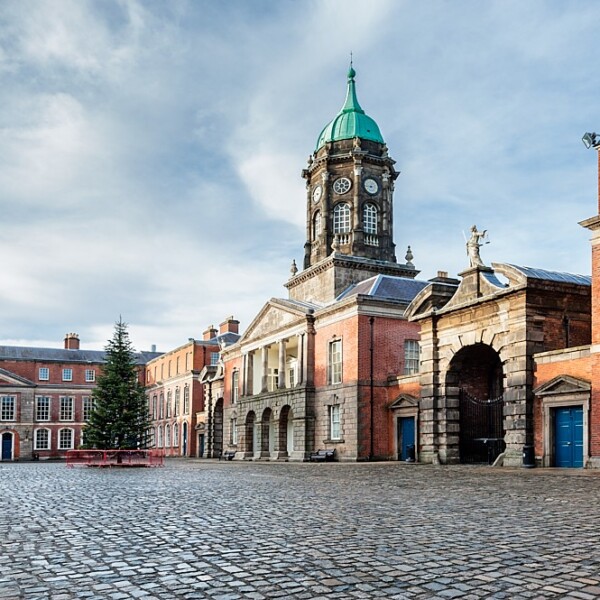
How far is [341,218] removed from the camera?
4675 centimetres

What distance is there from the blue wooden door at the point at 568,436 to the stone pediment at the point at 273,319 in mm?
18631

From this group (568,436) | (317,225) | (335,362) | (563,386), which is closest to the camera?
(563,386)

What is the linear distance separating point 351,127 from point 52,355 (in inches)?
1876

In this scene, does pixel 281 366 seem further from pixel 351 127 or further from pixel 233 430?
pixel 351 127

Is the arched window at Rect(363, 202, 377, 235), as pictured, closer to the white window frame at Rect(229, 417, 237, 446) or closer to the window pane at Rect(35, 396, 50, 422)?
the white window frame at Rect(229, 417, 237, 446)

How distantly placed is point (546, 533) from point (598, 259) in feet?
49.2

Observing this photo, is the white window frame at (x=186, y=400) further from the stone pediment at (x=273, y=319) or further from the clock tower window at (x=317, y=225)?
the clock tower window at (x=317, y=225)

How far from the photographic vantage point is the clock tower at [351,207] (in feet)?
149

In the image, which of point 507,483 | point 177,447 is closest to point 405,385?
point 507,483

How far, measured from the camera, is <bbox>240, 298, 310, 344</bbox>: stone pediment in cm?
4175

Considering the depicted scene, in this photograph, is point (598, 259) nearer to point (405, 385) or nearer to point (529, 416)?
point (529, 416)

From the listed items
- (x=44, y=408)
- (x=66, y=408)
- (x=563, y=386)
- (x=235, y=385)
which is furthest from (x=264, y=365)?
(x=44, y=408)

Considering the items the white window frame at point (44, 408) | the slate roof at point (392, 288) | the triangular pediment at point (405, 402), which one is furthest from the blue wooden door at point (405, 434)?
the white window frame at point (44, 408)

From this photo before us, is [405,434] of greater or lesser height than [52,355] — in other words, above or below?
below
